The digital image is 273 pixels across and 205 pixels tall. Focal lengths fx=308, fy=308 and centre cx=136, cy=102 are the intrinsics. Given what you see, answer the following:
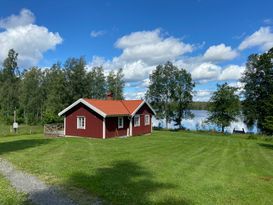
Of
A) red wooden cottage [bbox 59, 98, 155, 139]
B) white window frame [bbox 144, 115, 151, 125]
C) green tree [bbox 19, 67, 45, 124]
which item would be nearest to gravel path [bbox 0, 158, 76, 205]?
red wooden cottage [bbox 59, 98, 155, 139]

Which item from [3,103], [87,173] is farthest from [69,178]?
[3,103]

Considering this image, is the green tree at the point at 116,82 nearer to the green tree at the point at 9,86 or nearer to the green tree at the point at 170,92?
the green tree at the point at 170,92

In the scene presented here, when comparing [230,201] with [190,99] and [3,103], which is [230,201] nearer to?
[190,99]

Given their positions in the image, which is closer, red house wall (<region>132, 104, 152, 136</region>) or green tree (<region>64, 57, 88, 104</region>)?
red house wall (<region>132, 104, 152, 136</region>)

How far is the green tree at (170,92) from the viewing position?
2235 inches

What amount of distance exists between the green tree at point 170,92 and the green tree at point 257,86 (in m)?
10.4

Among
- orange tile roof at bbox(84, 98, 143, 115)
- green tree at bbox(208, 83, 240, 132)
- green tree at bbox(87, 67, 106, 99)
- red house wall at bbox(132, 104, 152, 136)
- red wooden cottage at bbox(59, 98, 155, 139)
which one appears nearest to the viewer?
red wooden cottage at bbox(59, 98, 155, 139)

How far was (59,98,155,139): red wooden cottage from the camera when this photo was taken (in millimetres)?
28422

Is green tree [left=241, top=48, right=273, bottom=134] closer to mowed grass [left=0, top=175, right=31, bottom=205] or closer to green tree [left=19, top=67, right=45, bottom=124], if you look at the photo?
green tree [left=19, top=67, right=45, bottom=124]

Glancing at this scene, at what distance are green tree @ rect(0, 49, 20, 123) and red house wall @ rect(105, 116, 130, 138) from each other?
4837 centimetres

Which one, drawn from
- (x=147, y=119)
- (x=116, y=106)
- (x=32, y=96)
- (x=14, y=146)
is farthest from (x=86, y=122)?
(x=32, y=96)

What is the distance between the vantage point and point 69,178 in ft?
34.9

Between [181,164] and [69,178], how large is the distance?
6.28 m

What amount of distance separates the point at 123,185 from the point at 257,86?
44464mm
